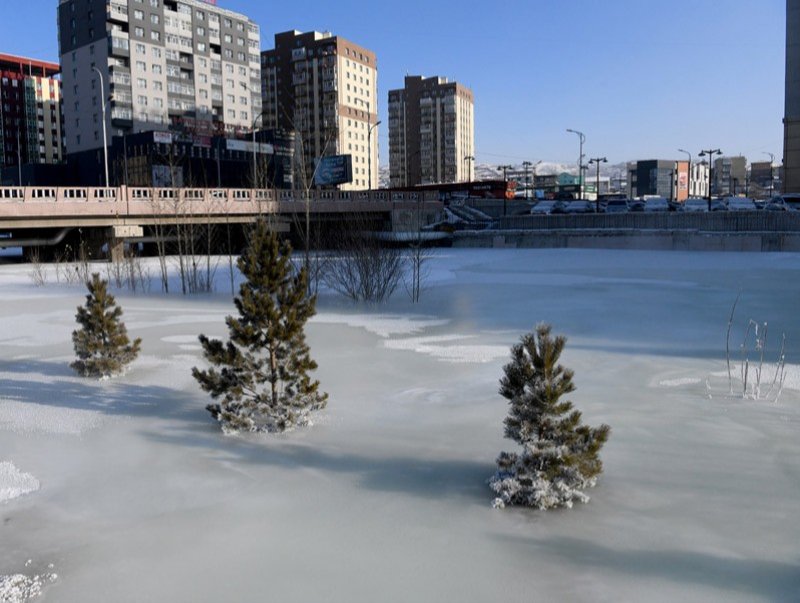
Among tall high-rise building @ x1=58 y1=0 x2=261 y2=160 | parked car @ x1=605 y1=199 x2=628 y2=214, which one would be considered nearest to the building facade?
tall high-rise building @ x1=58 y1=0 x2=261 y2=160

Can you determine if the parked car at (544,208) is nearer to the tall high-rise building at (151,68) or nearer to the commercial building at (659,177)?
the tall high-rise building at (151,68)

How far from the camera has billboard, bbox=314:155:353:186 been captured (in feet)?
237

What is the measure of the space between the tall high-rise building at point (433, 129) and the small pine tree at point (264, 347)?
154 meters

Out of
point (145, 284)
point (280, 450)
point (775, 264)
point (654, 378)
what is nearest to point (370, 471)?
point (280, 450)

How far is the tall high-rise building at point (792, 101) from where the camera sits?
62625 mm

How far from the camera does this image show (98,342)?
1188 centimetres

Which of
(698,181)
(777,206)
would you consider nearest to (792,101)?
(777,206)

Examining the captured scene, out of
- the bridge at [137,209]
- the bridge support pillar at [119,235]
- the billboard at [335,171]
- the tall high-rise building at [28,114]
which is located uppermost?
the tall high-rise building at [28,114]

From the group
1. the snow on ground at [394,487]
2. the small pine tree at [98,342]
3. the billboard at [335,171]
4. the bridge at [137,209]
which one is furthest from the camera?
the billboard at [335,171]

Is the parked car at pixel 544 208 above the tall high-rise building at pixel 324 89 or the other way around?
the other way around

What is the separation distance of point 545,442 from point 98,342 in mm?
8105

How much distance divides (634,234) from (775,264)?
1053cm

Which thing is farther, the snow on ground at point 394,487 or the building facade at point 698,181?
the building facade at point 698,181

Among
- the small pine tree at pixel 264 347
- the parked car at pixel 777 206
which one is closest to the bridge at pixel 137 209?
the small pine tree at pixel 264 347
